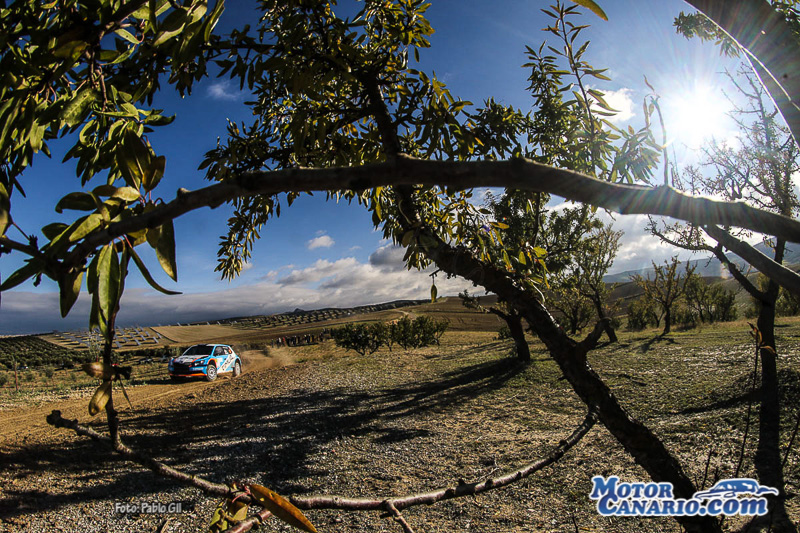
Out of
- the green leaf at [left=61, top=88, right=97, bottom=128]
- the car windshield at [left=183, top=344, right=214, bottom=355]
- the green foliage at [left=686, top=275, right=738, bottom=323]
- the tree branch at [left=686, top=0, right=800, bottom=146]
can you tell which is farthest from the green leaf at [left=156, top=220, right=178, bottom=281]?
the green foliage at [left=686, top=275, right=738, bottom=323]

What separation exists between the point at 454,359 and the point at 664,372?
7799 mm

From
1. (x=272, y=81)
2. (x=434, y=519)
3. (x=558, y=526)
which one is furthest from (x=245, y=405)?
(x=272, y=81)

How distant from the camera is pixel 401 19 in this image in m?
2.52

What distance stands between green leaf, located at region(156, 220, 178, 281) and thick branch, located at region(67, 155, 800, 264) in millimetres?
53

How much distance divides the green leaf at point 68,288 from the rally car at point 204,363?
16.0 m

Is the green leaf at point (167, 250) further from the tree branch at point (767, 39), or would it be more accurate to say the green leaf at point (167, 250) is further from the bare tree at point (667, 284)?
the bare tree at point (667, 284)

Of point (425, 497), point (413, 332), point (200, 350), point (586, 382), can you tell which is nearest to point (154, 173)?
point (425, 497)

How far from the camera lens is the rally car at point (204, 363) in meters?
14.2

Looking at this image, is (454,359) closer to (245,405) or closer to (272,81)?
(245,405)

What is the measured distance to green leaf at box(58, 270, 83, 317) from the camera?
1.71 ft

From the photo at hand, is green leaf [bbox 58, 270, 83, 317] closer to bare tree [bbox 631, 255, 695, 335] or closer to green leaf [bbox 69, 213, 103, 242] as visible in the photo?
green leaf [bbox 69, 213, 103, 242]

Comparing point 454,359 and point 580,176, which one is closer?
point 580,176

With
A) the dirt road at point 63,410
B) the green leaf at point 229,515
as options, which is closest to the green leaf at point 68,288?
the green leaf at point 229,515

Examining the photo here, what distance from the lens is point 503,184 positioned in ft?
2.03
